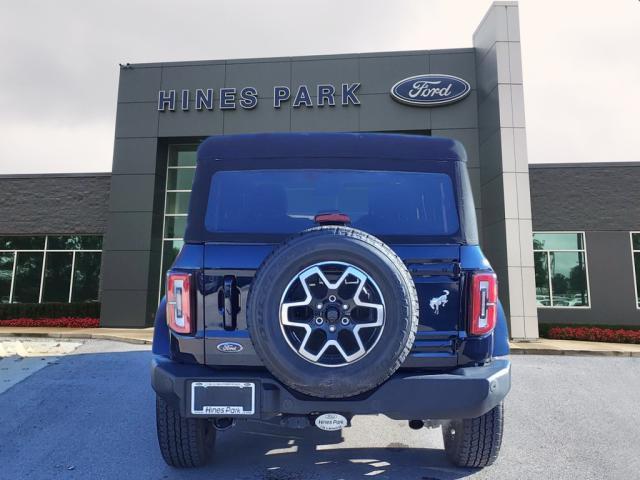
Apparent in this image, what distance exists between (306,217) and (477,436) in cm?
196

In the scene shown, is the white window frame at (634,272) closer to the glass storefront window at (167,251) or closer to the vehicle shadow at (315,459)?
→ the vehicle shadow at (315,459)

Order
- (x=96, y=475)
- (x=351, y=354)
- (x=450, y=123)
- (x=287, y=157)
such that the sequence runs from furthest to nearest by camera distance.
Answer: (x=450, y=123) < (x=96, y=475) < (x=287, y=157) < (x=351, y=354)

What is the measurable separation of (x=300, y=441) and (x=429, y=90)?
12106mm

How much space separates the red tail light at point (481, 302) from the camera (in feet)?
8.38

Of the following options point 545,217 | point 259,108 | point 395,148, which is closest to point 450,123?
point 545,217

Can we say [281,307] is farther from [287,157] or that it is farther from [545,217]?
[545,217]

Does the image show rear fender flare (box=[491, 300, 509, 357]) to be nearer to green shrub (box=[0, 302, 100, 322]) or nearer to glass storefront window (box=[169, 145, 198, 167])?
glass storefront window (box=[169, 145, 198, 167])

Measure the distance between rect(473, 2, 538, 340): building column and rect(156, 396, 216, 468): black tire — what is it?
9.91 m

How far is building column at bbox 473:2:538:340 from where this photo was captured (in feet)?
36.9

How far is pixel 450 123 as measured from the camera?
13.4 m

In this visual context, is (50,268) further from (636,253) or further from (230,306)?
(636,253)

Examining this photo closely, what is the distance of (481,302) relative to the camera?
2557mm

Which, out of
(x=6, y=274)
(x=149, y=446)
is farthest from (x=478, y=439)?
(x=6, y=274)

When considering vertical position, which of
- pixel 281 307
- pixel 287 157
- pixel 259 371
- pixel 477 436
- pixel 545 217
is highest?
pixel 545 217
